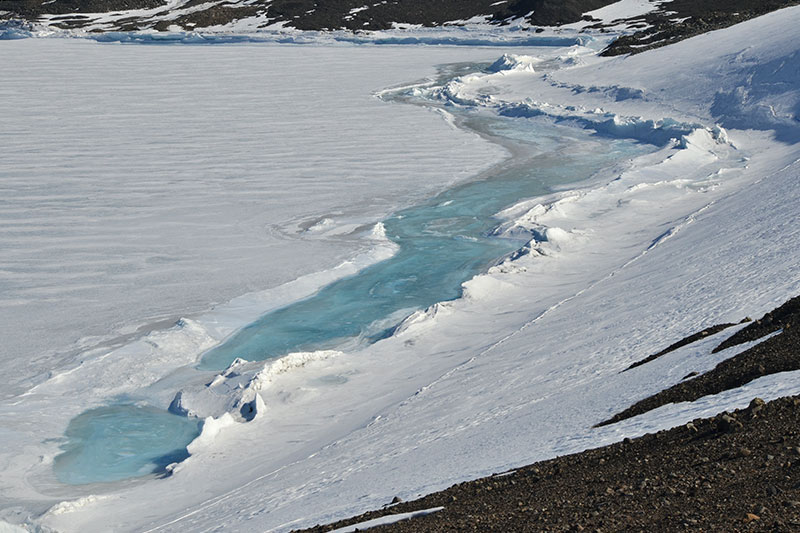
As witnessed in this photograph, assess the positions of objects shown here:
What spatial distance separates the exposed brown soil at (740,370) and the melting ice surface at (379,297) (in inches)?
A: 171

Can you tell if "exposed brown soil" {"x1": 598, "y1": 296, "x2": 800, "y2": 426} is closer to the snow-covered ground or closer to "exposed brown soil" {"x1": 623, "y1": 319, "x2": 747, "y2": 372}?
the snow-covered ground

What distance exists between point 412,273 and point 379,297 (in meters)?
1.07

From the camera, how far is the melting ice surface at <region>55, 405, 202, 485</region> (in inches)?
320

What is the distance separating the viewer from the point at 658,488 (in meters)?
4.78

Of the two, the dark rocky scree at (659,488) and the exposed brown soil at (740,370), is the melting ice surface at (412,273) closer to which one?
the exposed brown soil at (740,370)

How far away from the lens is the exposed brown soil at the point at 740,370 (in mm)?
6406

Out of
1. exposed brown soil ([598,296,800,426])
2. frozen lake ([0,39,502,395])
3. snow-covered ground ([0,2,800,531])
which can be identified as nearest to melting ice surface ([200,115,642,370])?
snow-covered ground ([0,2,800,531])

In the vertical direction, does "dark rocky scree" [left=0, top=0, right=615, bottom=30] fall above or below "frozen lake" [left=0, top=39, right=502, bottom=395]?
above

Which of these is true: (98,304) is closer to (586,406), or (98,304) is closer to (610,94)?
(586,406)

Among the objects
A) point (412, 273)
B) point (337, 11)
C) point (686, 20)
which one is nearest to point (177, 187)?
point (412, 273)

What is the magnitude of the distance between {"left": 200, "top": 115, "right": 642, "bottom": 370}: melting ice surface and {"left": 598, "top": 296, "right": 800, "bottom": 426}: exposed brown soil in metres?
4.56

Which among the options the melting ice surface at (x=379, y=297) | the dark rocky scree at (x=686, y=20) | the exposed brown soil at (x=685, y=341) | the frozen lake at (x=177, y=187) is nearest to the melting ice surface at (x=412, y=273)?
the melting ice surface at (x=379, y=297)

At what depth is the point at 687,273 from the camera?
10.9 metres

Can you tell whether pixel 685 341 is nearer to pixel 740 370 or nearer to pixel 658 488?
pixel 740 370
